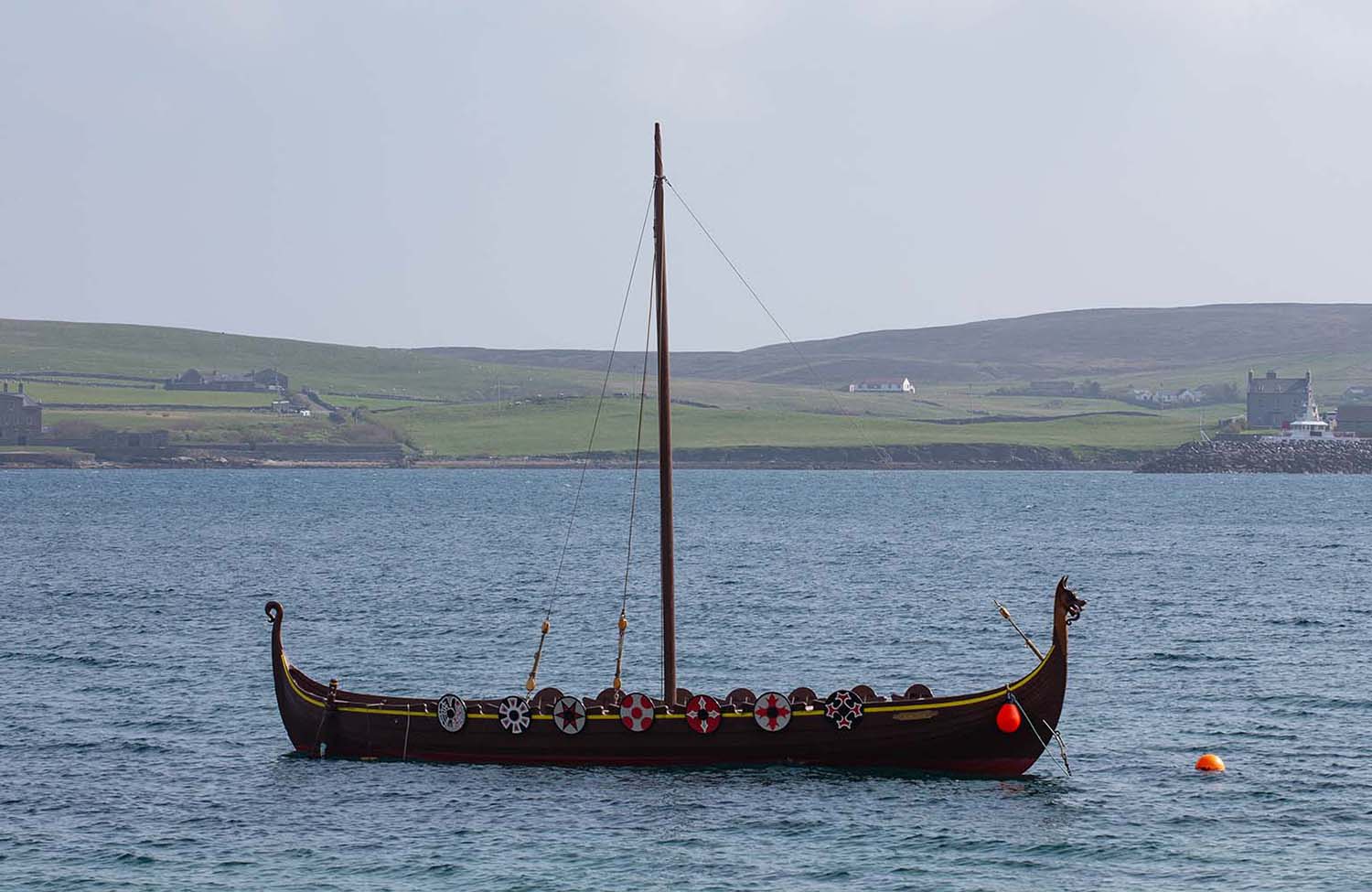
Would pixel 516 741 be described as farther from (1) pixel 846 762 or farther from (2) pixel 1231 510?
(2) pixel 1231 510

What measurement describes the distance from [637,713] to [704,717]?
5.36 feet

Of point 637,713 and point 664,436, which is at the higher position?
point 664,436

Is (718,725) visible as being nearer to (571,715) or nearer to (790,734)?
(790,734)

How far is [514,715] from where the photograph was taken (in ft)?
139

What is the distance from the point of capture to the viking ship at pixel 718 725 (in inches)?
1610

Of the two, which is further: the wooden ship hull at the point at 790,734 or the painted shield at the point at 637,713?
the painted shield at the point at 637,713

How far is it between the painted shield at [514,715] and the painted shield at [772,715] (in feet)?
18.6

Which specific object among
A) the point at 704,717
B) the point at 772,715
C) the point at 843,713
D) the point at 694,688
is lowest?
the point at 694,688

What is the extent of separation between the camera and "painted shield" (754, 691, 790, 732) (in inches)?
1615

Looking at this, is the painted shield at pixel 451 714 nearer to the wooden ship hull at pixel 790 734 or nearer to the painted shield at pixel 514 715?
the wooden ship hull at pixel 790 734

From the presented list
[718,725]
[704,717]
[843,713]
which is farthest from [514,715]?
[843,713]

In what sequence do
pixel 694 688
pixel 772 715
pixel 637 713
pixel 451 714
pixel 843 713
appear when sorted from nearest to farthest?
1. pixel 843 713
2. pixel 772 715
3. pixel 637 713
4. pixel 451 714
5. pixel 694 688

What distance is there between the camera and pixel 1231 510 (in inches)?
6649

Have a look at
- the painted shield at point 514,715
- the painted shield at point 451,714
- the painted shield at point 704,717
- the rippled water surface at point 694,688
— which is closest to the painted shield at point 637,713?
the painted shield at point 704,717
